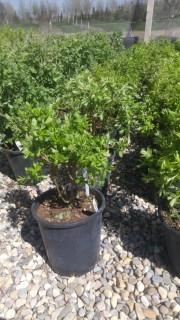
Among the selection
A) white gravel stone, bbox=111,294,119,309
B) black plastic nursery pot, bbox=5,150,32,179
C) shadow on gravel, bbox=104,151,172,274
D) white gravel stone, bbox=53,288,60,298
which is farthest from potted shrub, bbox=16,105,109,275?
black plastic nursery pot, bbox=5,150,32,179

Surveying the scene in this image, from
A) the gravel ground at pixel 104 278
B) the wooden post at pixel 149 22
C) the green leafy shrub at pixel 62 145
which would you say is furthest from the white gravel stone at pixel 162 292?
the wooden post at pixel 149 22

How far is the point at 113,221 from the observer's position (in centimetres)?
332

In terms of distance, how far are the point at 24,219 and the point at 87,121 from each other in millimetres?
1326

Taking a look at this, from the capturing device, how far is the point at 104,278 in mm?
2734

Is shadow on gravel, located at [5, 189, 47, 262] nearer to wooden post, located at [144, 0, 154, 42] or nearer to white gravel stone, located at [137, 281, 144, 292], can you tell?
white gravel stone, located at [137, 281, 144, 292]

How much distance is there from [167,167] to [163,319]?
1055mm

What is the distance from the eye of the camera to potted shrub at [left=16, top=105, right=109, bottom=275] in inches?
89.4

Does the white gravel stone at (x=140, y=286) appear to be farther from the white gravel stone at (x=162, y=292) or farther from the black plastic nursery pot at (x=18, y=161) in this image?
the black plastic nursery pot at (x=18, y=161)

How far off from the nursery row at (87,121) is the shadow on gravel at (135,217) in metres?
0.27

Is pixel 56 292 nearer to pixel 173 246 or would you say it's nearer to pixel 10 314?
pixel 10 314

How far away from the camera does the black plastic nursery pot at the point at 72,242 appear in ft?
8.30

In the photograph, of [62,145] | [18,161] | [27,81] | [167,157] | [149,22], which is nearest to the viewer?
[62,145]

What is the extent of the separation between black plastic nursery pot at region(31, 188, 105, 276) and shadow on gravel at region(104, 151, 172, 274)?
1.33 feet

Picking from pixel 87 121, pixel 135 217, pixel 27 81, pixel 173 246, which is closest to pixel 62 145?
pixel 87 121
